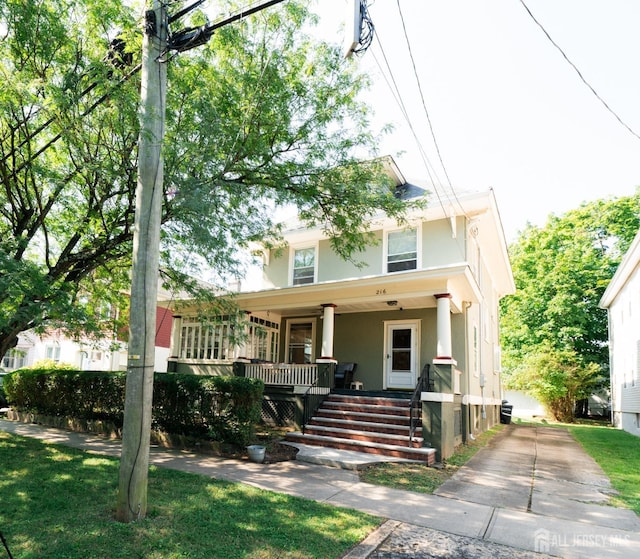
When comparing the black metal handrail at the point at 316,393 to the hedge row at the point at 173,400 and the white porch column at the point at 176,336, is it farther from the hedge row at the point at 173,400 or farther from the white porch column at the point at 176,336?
the white porch column at the point at 176,336

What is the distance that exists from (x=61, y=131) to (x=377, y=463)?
7787 millimetres

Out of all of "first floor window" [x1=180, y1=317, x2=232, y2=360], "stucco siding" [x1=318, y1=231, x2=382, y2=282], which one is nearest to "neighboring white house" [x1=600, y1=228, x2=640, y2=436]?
"stucco siding" [x1=318, y1=231, x2=382, y2=282]

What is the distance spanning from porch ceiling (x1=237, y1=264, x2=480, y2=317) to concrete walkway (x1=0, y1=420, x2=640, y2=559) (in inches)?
155

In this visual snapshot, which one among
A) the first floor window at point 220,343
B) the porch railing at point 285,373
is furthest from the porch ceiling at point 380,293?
the porch railing at point 285,373

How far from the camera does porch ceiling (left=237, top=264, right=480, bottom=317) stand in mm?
10242

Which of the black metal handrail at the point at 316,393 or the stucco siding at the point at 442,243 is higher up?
the stucco siding at the point at 442,243

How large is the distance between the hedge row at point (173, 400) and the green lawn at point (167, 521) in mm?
1982

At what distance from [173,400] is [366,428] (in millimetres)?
4204

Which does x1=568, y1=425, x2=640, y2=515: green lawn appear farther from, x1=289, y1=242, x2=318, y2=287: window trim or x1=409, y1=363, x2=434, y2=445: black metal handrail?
x1=289, y1=242, x2=318, y2=287: window trim

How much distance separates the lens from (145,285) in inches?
183

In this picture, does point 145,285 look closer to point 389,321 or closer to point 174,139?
point 174,139

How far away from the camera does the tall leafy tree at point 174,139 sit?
666 centimetres

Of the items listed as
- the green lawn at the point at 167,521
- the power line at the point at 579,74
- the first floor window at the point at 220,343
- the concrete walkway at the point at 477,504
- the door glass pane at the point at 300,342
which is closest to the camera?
the green lawn at the point at 167,521

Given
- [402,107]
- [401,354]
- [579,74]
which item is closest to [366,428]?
[401,354]
